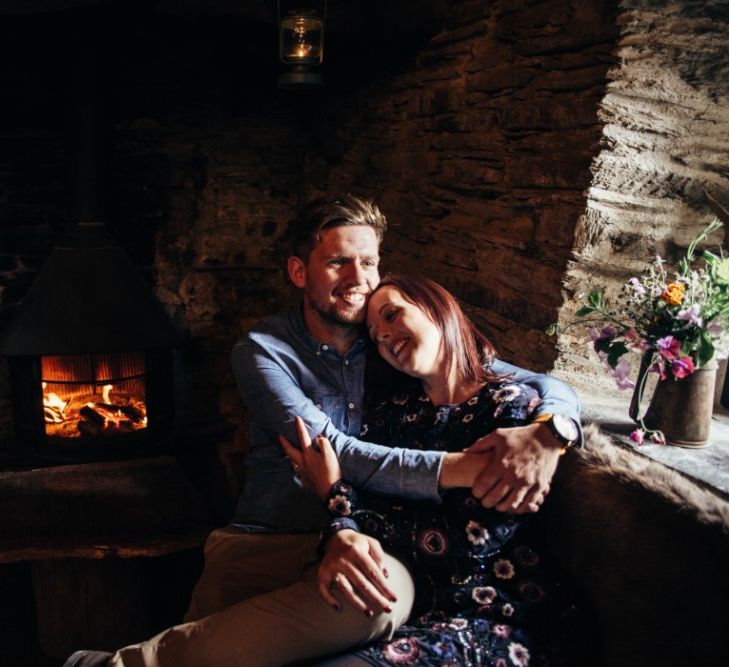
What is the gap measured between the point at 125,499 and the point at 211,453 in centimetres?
148

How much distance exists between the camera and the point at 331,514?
6.35 feet

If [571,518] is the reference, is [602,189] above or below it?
above

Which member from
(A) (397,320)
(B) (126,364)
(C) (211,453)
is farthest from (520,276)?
(C) (211,453)

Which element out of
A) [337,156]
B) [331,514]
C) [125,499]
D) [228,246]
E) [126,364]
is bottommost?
[125,499]

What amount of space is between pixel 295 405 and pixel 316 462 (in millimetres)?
190

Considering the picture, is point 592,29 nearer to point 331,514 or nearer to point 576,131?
point 576,131

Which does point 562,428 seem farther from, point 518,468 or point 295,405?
point 295,405

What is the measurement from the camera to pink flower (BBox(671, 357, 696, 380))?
6.59 feet

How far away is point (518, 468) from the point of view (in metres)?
1.80

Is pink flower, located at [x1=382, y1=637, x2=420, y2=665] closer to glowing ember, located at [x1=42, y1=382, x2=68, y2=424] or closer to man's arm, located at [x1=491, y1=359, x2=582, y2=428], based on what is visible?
man's arm, located at [x1=491, y1=359, x2=582, y2=428]

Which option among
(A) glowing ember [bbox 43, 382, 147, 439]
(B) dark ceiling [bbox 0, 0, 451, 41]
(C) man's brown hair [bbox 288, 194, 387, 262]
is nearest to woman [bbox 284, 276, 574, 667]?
(C) man's brown hair [bbox 288, 194, 387, 262]

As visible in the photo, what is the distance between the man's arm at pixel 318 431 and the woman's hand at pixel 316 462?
3 centimetres

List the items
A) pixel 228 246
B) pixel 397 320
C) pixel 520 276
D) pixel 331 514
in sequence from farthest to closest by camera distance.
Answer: pixel 228 246 < pixel 520 276 < pixel 397 320 < pixel 331 514

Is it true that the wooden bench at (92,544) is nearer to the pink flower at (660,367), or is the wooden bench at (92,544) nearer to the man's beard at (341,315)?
the man's beard at (341,315)
